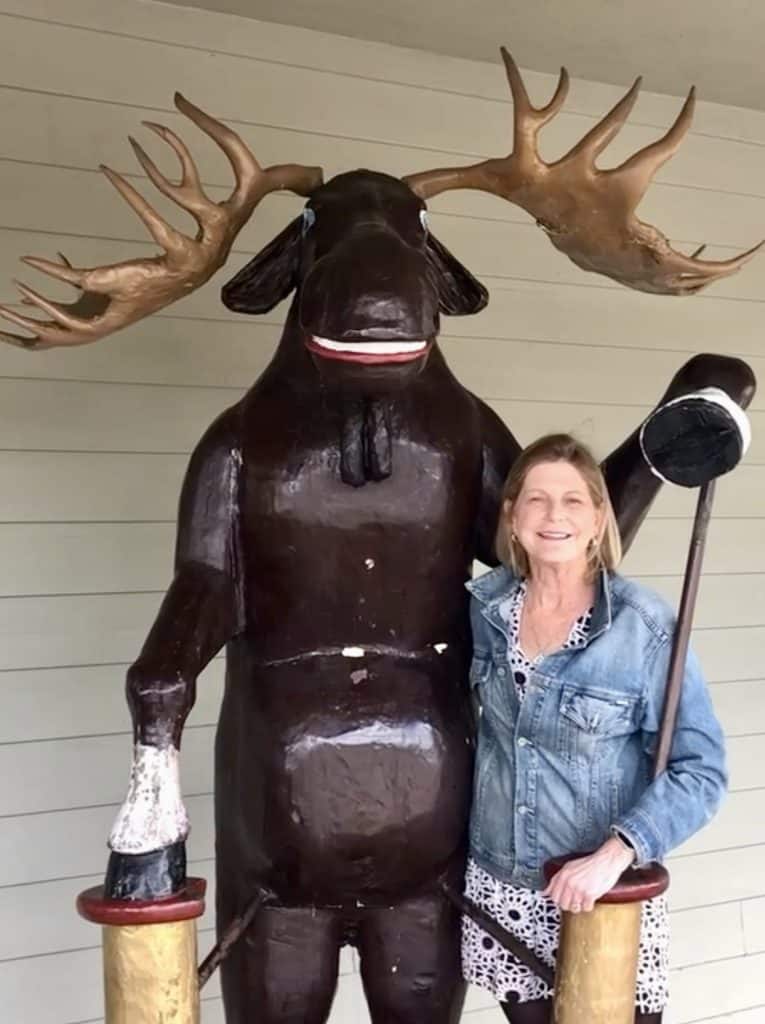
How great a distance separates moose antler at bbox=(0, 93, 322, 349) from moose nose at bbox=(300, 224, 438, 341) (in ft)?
0.59

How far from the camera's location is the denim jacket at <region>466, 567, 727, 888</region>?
103cm

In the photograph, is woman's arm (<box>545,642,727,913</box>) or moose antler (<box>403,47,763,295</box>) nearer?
woman's arm (<box>545,642,727,913</box>)

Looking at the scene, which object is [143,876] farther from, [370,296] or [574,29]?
[574,29]

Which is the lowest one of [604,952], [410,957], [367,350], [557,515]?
[410,957]

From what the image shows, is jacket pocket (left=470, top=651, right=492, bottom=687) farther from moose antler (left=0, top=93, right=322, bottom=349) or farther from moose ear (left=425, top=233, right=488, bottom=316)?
moose antler (left=0, top=93, right=322, bottom=349)

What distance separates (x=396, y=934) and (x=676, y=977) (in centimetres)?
109

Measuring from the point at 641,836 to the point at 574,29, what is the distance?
123cm

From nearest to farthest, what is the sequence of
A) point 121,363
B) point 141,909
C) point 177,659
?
point 141,909
point 177,659
point 121,363

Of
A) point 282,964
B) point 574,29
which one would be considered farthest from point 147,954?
point 574,29

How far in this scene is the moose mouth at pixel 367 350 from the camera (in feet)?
3.14

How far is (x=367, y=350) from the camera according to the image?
3.15 feet

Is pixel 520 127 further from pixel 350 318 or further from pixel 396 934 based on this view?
pixel 396 934

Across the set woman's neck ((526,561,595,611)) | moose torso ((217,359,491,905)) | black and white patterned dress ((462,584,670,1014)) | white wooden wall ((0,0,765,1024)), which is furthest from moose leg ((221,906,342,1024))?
white wooden wall ((0,0,765,1024))

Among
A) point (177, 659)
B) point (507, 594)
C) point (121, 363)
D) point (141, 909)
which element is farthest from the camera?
point (121, 363)
